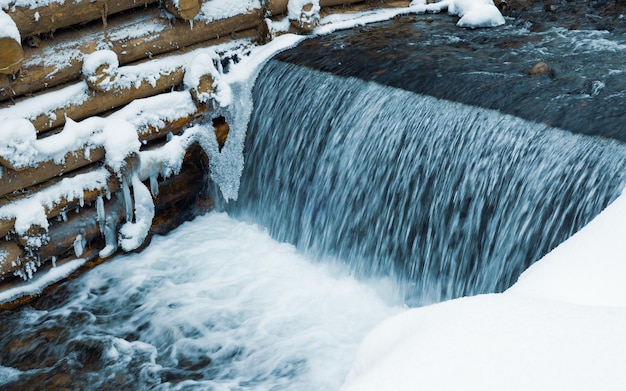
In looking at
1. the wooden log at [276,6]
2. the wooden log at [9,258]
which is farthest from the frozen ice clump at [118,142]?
the wooden log at [276,6]

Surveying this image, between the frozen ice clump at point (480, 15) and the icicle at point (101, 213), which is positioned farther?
the frozen ice clump at point (480, 15)

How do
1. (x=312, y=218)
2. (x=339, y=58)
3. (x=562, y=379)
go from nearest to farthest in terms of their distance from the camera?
(x=562, y=379) < (x=312, y=218) < (x=339, y=58)

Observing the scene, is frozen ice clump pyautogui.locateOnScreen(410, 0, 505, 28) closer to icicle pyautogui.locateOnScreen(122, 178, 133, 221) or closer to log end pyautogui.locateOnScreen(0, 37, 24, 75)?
icicle pyautogui.locateOnScreen(122, 178, 133, 221)

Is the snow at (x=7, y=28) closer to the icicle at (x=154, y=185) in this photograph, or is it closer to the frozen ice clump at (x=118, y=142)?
the frozen ice clump at (x=118, y=142)

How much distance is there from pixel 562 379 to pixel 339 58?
491cm

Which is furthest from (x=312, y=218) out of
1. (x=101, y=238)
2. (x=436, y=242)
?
(x=101, y=238)

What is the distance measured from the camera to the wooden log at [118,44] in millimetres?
5984

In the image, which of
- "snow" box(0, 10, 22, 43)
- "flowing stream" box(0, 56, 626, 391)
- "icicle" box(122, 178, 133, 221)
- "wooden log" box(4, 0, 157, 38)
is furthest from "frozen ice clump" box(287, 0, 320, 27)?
"snow" box(0, 10, 22, 43)

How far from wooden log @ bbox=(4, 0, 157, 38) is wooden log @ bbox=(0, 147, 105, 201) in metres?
0.97

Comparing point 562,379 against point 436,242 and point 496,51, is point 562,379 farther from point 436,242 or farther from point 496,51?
point 496,51

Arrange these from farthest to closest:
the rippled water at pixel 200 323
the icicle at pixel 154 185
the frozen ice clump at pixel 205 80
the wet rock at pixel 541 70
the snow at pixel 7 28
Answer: the frozen ice clump at pixel 205 80 → the icicle at pixel 154 185 → the wet rock at pixel 541 70 → the snow at pixel 7 28 → the rippled water at pixel 200 323

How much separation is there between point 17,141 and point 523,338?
4353mm

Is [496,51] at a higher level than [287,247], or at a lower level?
higher

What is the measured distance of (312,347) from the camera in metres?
5.03
